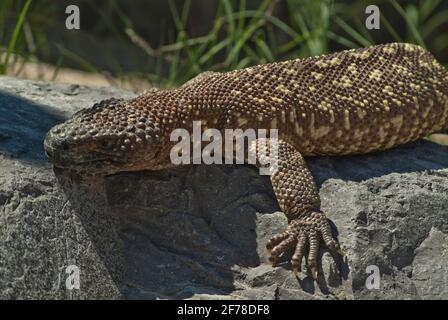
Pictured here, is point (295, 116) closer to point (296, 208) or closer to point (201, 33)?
point (296, 208)

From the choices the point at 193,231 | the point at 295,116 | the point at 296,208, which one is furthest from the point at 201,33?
the point at 193,231

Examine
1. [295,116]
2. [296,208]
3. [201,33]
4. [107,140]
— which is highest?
[201,33]

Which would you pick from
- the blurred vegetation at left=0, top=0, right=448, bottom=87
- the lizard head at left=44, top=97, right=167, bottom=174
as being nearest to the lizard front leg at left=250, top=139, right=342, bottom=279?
the lizard head at left=44, top=97, right=167, bottom=174

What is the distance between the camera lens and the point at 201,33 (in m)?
11.6

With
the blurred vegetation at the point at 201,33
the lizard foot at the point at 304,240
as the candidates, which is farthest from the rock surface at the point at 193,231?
the blurred vegetation at the point at 201,33

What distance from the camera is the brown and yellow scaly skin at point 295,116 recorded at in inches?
182

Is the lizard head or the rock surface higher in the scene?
the lizard head

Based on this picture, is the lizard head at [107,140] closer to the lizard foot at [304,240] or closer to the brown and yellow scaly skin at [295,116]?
the brown and yellow scaly skin at [295,116]

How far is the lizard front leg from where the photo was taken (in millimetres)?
4582

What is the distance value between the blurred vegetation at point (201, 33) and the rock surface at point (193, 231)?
8.66ft

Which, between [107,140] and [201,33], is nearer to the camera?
[107,140]

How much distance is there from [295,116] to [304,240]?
1044mm

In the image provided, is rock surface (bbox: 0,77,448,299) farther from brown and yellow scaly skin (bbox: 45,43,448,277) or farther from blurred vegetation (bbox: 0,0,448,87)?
blurred vegetation (bbox: 0,0,448,87)
